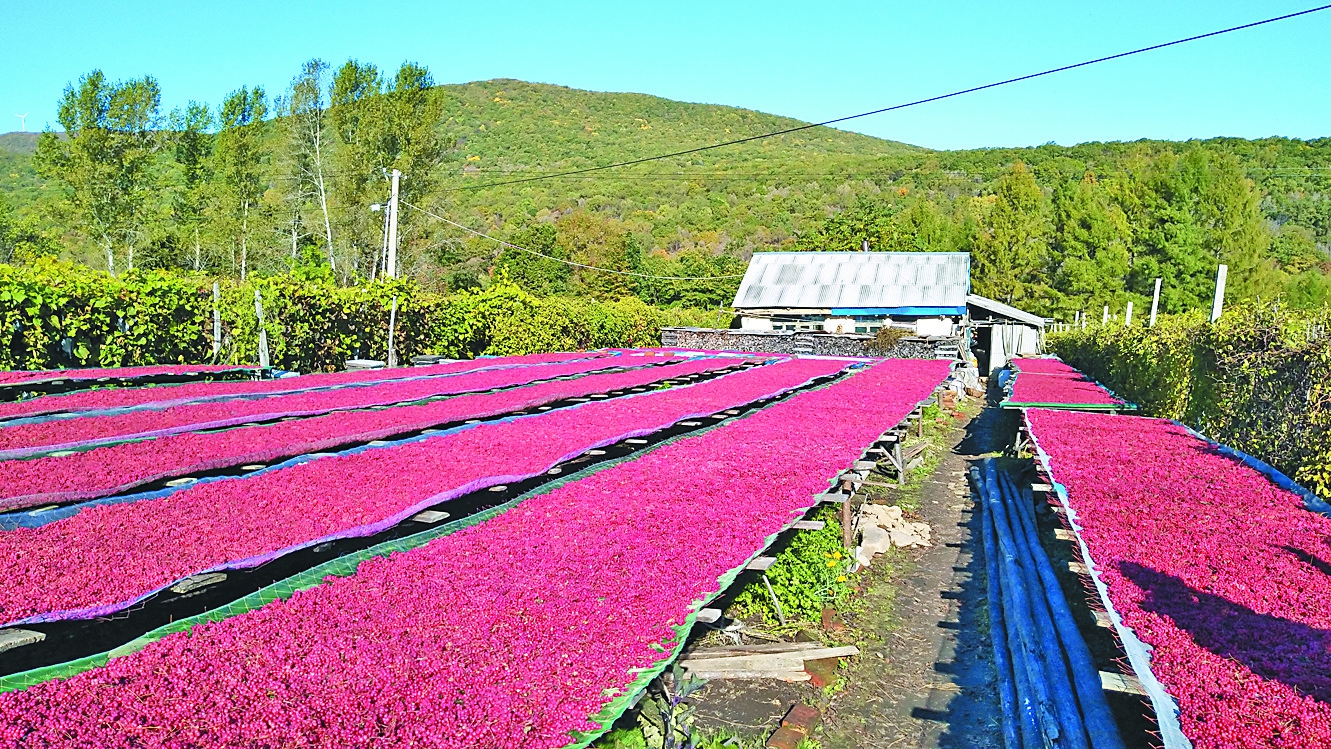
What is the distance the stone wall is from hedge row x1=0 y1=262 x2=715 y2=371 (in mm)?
8014

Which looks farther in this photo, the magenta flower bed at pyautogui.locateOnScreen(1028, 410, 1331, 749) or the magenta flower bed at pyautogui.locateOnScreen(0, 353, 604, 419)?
the magenta flower bed at pyautogui.locateOnScreen(0, 353, 604, 419)

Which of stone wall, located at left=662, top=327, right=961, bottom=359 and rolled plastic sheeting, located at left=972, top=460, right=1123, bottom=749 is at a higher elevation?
stone wall, located at left=662, top=327, right=961, bottom=359

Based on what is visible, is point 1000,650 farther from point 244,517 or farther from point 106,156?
point 106,156

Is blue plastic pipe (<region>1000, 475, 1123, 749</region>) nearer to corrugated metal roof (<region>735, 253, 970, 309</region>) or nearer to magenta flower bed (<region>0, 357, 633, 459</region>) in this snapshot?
magenta flower bed (<region>0, 357, 633, 459</region>)

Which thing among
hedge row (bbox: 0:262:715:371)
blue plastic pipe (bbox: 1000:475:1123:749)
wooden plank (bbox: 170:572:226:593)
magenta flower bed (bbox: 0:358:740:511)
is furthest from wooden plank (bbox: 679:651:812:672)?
hedge row (bbox: 0:262:715:371)

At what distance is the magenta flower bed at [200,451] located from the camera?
610 centimetres

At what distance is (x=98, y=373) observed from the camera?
12391mm

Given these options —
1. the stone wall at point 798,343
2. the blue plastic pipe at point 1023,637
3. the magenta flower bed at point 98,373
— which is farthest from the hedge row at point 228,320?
the blue plastic pipe at point 1023,637

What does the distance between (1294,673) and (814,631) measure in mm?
3399

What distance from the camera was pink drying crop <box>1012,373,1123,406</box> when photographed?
1595 centimetres

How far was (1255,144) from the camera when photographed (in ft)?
268

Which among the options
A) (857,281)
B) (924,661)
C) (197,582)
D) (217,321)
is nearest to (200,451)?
(197,582)

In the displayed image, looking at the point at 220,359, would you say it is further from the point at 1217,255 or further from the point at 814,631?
the point at 1217,255

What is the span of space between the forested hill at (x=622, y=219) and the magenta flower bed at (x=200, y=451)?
869 inches
